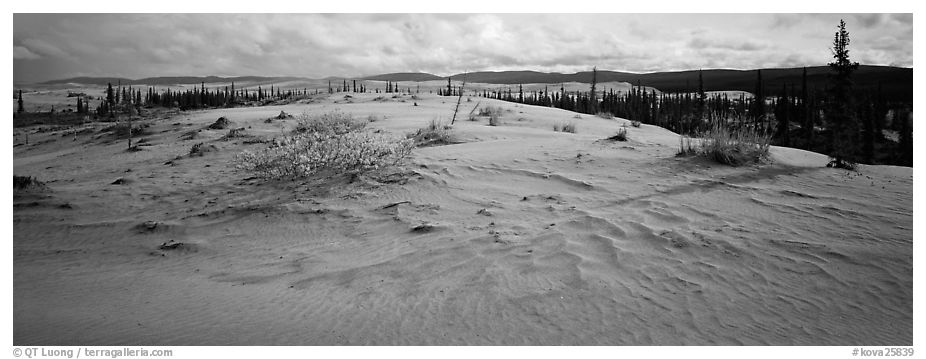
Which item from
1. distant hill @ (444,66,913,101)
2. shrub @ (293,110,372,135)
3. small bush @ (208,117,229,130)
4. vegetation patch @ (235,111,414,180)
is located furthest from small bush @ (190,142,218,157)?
distant hill @ (444,66,913,101)

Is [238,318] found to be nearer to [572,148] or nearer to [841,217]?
[841,217]

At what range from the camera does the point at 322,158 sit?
688cm

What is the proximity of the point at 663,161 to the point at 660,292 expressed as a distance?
389 cm

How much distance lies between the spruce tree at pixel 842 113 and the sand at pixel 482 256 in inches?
14.2

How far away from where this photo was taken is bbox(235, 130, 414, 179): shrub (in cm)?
668

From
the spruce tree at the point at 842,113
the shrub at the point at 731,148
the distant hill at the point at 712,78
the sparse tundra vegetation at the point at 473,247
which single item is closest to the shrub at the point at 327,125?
the sparse tundra vegetation at the point at 473,247

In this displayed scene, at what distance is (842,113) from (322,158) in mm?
9094

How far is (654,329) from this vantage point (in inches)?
110

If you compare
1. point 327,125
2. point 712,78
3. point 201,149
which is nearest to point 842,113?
point 327,125

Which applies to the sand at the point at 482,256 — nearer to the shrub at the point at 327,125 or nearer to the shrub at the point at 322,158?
the shrub at the point at 322,158

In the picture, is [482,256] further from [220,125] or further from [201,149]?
[220,125]

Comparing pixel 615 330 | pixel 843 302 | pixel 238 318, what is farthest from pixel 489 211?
pixel 843 302

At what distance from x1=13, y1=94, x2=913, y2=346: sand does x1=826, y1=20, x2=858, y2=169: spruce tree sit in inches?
14.2

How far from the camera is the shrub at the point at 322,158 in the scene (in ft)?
21.9
